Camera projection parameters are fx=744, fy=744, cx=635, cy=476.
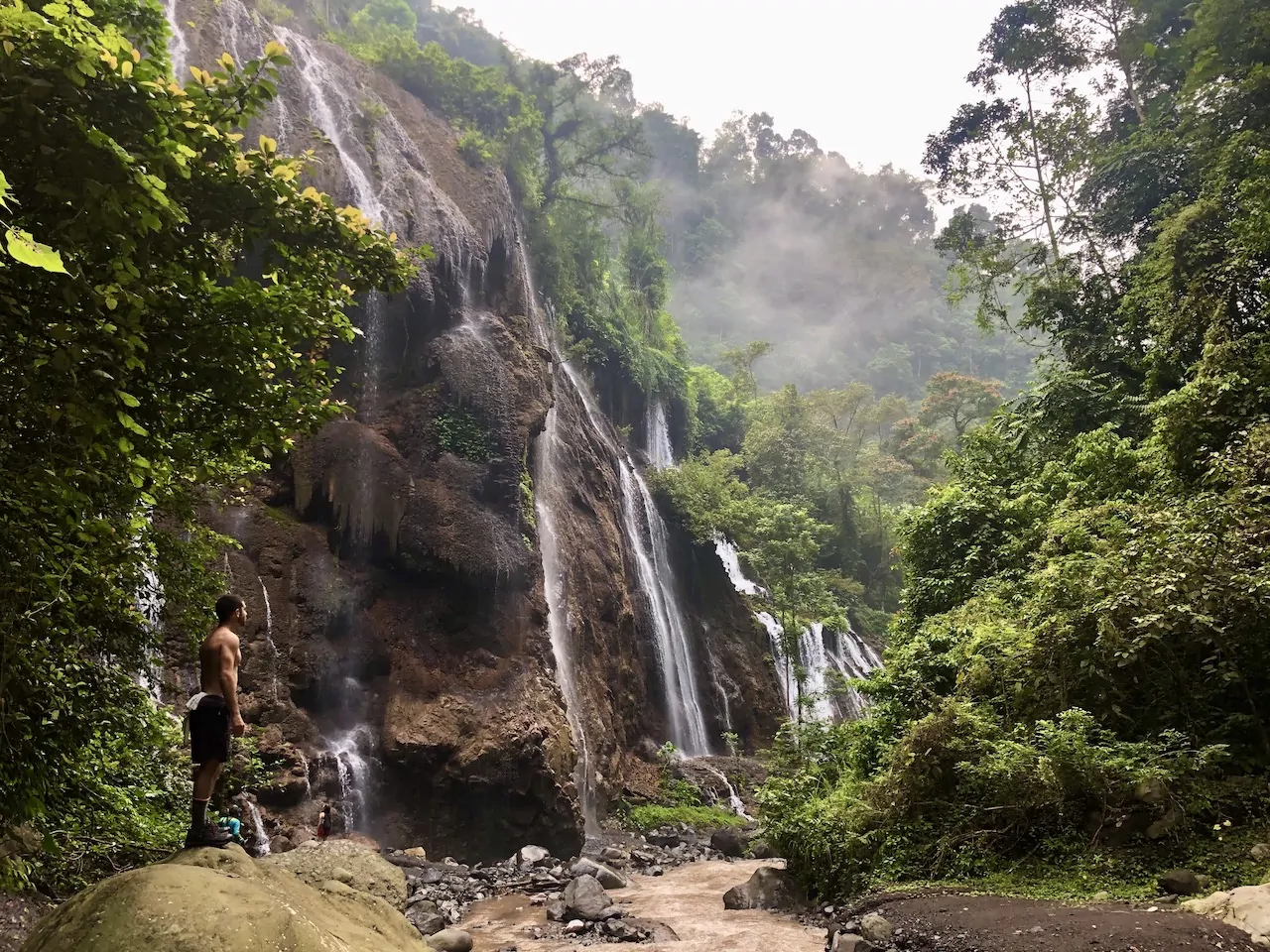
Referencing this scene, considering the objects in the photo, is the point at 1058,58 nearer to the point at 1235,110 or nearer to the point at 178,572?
the point at 1235,110

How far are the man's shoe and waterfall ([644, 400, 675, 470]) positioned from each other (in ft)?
78.9

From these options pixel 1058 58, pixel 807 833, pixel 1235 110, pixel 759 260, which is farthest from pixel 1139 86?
pixel 759 260

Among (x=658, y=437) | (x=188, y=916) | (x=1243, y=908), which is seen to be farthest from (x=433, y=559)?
(x=658, y=437)

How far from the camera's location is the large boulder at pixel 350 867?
20.6 ft

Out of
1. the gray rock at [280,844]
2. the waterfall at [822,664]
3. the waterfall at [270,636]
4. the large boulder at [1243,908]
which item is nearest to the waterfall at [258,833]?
the gray rock at [280,844]

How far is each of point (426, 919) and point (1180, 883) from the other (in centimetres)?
742

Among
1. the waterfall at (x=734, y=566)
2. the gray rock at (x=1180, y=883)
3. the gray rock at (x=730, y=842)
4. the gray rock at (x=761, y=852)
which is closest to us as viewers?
the gray rock at (x=1180, y=883)

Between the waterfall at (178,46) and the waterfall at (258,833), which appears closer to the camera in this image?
the waterfall at (258,833)

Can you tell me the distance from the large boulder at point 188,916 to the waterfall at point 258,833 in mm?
6650

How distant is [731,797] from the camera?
18.9 meters

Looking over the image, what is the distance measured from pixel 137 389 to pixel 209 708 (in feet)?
6.53

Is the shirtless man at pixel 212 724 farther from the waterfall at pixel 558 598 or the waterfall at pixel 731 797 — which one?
the waterfall at pixel 731 797

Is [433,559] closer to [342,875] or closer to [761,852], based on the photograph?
[761,852]

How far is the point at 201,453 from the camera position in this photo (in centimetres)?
563
